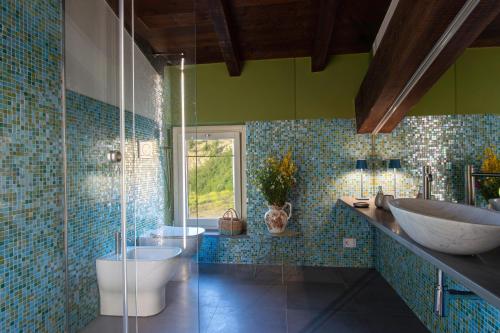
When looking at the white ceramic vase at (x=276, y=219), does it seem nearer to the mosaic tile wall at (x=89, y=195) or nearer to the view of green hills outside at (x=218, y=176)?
the view of green hills outside at (x=218, y=176)

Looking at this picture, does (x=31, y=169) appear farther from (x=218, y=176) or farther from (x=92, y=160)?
(x=218, y=176)

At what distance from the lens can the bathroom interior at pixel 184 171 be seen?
1.39 meters

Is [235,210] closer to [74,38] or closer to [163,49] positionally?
[163,49]

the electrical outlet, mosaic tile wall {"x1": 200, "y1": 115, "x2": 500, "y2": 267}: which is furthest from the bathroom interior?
the electrical outlet

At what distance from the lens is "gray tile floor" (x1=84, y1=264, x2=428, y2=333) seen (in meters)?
1.93

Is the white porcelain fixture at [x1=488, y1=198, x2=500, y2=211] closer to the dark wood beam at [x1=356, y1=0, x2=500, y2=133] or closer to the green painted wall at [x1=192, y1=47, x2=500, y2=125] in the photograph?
the dark wood beam at [x1=356, y1=0, x2=500, y2=133]

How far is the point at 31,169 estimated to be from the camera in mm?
1522

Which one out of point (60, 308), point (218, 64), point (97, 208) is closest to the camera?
point (97, 208)

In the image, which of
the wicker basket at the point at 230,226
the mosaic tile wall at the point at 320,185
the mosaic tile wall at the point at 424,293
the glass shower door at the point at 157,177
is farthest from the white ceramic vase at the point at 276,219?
the glass shower door at the point at 157,177

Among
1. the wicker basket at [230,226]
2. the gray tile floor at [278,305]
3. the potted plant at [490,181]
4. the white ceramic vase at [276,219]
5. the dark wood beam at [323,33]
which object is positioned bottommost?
the gray tile floor at [278,305]

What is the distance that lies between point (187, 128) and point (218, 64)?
1892 millimetres

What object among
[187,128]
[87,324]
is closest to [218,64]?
[187,128]

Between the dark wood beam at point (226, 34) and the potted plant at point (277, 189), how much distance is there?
1235 millimetres

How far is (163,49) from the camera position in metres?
1.85
